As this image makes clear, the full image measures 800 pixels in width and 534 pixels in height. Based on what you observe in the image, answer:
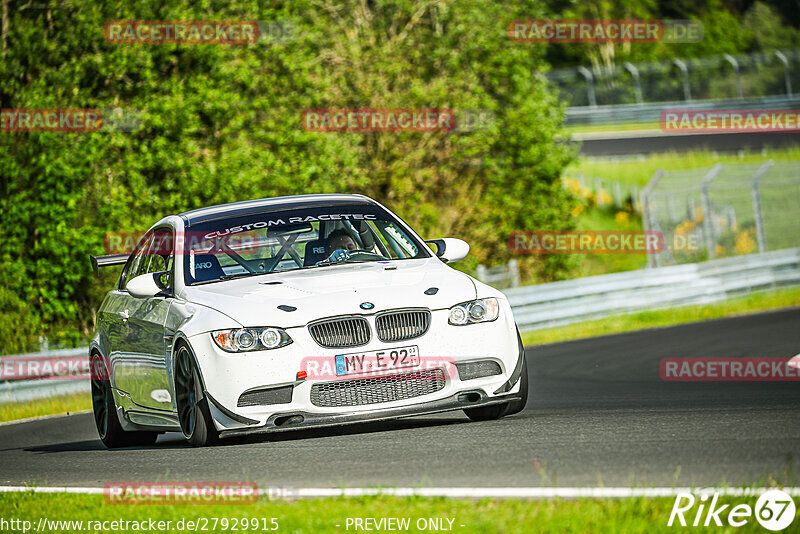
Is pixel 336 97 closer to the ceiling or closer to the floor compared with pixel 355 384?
closer to the ceiling

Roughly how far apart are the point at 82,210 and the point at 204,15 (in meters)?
4.68

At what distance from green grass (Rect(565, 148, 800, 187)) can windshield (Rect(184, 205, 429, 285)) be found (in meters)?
33.2

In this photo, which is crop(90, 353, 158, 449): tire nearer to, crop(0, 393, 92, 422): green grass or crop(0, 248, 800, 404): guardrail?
crop(0, 393, 92, 422): green grass

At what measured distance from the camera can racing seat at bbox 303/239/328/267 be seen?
9.17 meters

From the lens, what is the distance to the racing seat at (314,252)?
30.1 ft

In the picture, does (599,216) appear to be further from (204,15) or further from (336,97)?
(204,15)

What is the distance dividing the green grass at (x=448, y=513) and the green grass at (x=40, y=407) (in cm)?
933

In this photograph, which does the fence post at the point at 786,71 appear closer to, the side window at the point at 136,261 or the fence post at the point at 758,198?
the fence post at the point at 758,198

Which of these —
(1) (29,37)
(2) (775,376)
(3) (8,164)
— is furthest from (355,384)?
(1) (29,37)

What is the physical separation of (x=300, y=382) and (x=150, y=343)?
1543 millimetres

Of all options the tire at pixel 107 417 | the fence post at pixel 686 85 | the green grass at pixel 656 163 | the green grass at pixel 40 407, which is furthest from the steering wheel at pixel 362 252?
the fence post at pixel 686 85

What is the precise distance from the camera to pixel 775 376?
38.5ft

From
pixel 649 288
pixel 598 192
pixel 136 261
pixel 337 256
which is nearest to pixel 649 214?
pixel 649 288

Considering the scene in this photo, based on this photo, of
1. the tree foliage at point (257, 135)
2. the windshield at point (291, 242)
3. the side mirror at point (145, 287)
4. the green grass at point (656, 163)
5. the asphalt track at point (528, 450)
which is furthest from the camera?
the green grass at point (656, 163)
